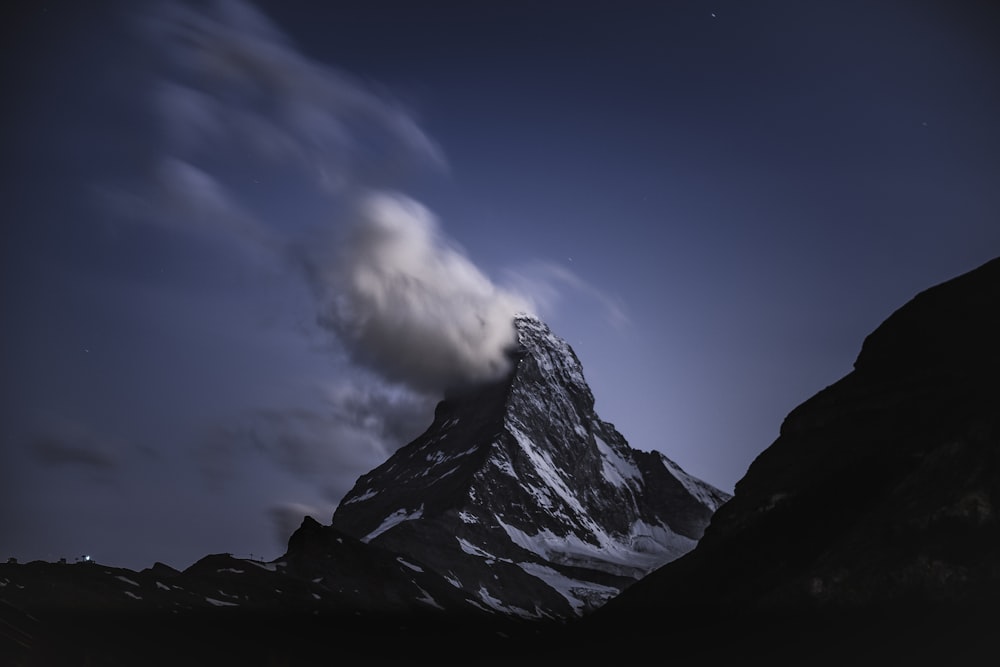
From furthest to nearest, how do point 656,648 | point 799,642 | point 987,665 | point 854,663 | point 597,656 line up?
point 597,656
point 656,648
point 799,642
point 854,663
point 987,665

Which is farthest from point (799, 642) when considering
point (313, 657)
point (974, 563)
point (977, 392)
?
point (313, 657)

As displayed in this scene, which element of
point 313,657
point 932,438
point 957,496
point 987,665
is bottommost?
point 987,665

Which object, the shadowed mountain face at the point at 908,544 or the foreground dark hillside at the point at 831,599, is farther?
the shadowed mountain face at the point at 908,544

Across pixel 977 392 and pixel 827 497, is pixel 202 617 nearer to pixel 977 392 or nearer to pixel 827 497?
pixel 827 497

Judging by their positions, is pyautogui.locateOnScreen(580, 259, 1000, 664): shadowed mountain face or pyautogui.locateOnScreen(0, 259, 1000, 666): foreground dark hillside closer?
pyautogui.locateOnScreen(0, 259, 1000, 666): foreground dark hillside

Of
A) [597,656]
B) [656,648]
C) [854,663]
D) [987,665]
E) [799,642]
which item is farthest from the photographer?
[597,656]

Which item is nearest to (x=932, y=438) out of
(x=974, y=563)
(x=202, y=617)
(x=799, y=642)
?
(x=974, y=563)

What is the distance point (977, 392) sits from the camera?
187m

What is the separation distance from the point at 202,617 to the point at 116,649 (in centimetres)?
4435

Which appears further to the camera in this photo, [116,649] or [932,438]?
[932,438]

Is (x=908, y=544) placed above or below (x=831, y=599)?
above

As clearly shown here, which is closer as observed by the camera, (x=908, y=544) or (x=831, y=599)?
(x=908, y=544)

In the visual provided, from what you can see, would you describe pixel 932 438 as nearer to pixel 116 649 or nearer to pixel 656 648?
pixel 656 648

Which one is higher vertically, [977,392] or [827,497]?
[977,392]
